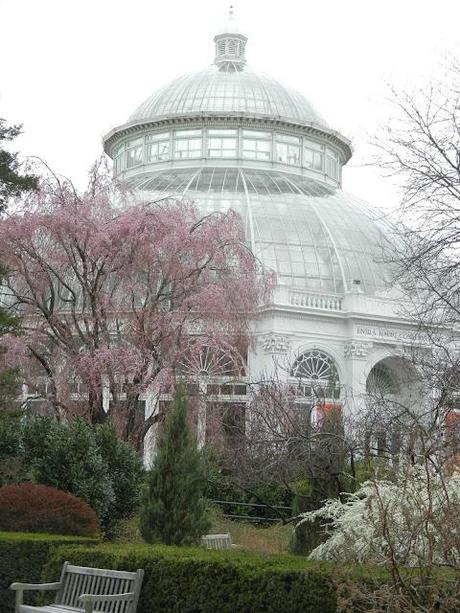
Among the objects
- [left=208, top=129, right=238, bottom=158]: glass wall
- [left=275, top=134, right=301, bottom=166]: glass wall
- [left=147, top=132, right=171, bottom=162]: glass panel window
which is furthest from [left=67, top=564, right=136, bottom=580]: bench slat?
[left=275, top=134, right=301, bottom=166]: glass wall

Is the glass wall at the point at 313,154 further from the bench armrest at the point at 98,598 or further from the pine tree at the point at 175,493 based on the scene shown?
the bench armrest at the point at 98,598

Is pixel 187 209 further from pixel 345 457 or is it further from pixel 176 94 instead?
pixel 176 94

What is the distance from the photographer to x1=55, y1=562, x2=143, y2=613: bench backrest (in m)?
10.3

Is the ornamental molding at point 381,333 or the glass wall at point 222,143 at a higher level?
the glass wall at point 222,143

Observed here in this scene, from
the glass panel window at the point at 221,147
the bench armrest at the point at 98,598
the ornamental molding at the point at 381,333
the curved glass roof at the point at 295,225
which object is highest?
the glass panel window at the point at 221,147

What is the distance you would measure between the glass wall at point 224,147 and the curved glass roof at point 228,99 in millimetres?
860

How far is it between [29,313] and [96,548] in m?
14.2

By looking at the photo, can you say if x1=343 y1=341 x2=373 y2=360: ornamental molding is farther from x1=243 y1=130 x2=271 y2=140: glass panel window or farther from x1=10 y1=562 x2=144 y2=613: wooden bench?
x1=10 y1=562 x2=144 y2=613: wooden bench

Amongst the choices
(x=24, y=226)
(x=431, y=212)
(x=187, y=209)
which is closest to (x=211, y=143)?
(x=187, y=209)

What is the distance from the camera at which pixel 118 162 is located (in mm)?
51656

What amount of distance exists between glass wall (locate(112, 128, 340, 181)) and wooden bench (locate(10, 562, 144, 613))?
127ft

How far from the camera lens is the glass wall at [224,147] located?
161ft

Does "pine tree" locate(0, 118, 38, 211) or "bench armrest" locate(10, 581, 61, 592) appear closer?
"bench armrest" locate(10, 581, 61, 592)

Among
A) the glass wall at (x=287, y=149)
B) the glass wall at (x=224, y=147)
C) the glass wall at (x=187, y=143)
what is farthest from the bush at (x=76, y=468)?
the glass wall at (x=287, y=149)
